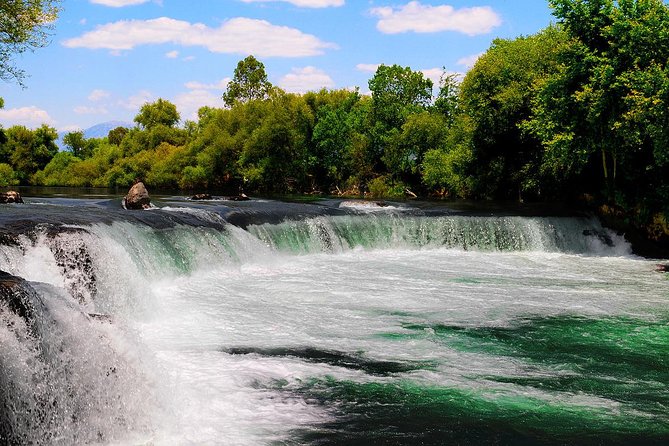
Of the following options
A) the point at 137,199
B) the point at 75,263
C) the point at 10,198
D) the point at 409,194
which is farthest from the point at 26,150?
the point at 75,263

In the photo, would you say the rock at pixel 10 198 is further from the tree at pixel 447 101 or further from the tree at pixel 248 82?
the tree at pixel 248 82

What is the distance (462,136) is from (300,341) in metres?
30.4

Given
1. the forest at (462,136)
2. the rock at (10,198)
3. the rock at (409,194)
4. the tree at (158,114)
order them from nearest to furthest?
1. the forest at (462,136)
2. the rock at (10,198)
3. the rock at (409,194)
4. the tree at (158,114)

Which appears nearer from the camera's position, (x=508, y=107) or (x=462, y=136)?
(x=508, y=107)

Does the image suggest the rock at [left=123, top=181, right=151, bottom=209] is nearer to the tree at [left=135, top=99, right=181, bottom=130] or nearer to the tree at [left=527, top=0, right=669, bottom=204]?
the tree at [left=527, top=0, right=669, bottom=204]

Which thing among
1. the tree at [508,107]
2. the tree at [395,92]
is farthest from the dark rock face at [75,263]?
the tree at [395,92]

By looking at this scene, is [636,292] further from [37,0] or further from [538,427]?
[37,0]

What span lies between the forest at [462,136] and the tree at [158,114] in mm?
203

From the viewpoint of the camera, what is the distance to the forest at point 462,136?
21172 millimetres

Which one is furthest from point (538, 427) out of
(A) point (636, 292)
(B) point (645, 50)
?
(B) point (645, 50)

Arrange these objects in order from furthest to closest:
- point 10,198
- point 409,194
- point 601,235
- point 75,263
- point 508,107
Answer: point 409,194, point 508,107, point 601,235, point 10,198, point 75,263

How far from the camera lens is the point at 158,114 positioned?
8794 cm

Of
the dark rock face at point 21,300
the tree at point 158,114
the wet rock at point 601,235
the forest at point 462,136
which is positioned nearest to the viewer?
the dark rock face at point 21,300

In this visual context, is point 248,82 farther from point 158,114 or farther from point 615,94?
point 615,94
